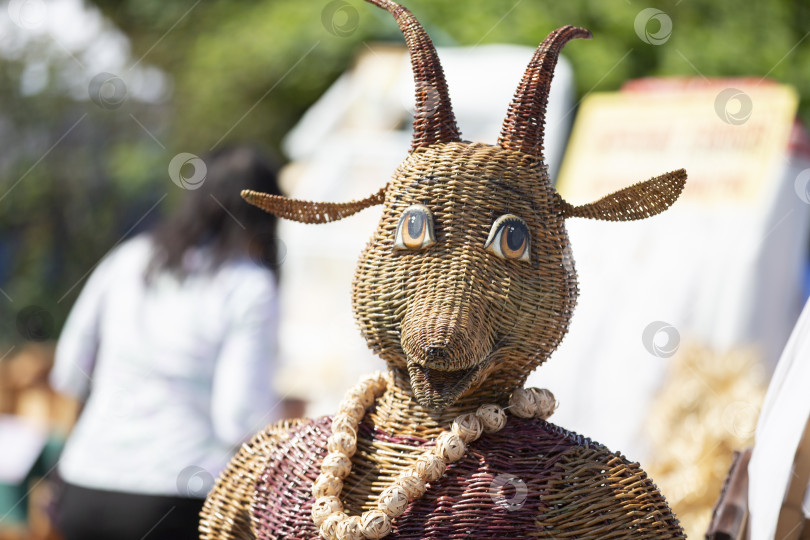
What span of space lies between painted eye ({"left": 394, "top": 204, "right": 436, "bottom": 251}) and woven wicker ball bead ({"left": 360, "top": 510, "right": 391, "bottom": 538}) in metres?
0.37

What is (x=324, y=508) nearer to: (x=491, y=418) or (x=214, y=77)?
(x=491, y=418)

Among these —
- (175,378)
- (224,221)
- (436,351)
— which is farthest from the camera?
(224,221)

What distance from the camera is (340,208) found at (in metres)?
1.46

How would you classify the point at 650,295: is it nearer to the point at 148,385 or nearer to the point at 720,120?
the point at 720,120

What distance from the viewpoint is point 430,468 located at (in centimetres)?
120

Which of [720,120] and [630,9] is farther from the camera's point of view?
[630,9]

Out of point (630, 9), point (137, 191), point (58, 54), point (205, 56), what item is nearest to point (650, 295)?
point (630, 9)

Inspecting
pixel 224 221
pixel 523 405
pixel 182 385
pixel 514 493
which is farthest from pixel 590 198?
pixel 514 493

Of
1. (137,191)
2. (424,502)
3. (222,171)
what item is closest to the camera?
(424,502)

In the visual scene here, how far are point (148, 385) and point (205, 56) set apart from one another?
5258 millimetres

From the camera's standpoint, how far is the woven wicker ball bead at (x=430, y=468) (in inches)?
47.2

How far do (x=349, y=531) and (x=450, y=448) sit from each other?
0.56 ft

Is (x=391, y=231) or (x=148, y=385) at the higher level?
(x=391, y=231)

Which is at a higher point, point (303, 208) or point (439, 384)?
point (303, 208)
